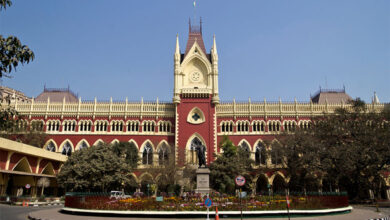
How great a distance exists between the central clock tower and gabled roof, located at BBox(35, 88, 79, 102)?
2067cm

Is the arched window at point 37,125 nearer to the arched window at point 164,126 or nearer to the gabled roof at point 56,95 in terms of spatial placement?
the gabled roof at point 56,95

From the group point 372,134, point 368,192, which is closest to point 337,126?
point 372,134

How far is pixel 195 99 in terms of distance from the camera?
5016 centimetres

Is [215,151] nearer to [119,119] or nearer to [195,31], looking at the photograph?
[119,119]

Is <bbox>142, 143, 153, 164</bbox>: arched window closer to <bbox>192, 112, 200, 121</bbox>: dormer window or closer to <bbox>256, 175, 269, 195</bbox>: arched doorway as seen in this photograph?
<bbox>192, 112, 200, 121</bbox>: dormer window

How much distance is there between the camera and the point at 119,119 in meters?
51.0

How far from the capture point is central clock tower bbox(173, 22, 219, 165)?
4847 cm

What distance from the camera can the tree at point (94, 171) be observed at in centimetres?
3684

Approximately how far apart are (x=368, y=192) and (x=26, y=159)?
43714 mm

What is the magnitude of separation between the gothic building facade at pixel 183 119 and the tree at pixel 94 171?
9741 mm

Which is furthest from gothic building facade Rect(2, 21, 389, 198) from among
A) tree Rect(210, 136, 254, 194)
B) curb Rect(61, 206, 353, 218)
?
curb Rect(61, 206, 353, 218)

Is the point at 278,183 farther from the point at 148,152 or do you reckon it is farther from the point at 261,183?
the point at 148,152

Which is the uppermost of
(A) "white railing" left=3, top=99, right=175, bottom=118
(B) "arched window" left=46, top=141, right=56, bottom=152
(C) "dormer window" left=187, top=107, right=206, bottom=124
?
(A) "white railing" left=3, top=99, right=175, bottom=118

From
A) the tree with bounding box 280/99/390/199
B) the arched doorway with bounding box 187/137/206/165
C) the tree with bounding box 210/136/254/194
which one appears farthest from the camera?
the arched doorway with bounding box 187/137/206/165
